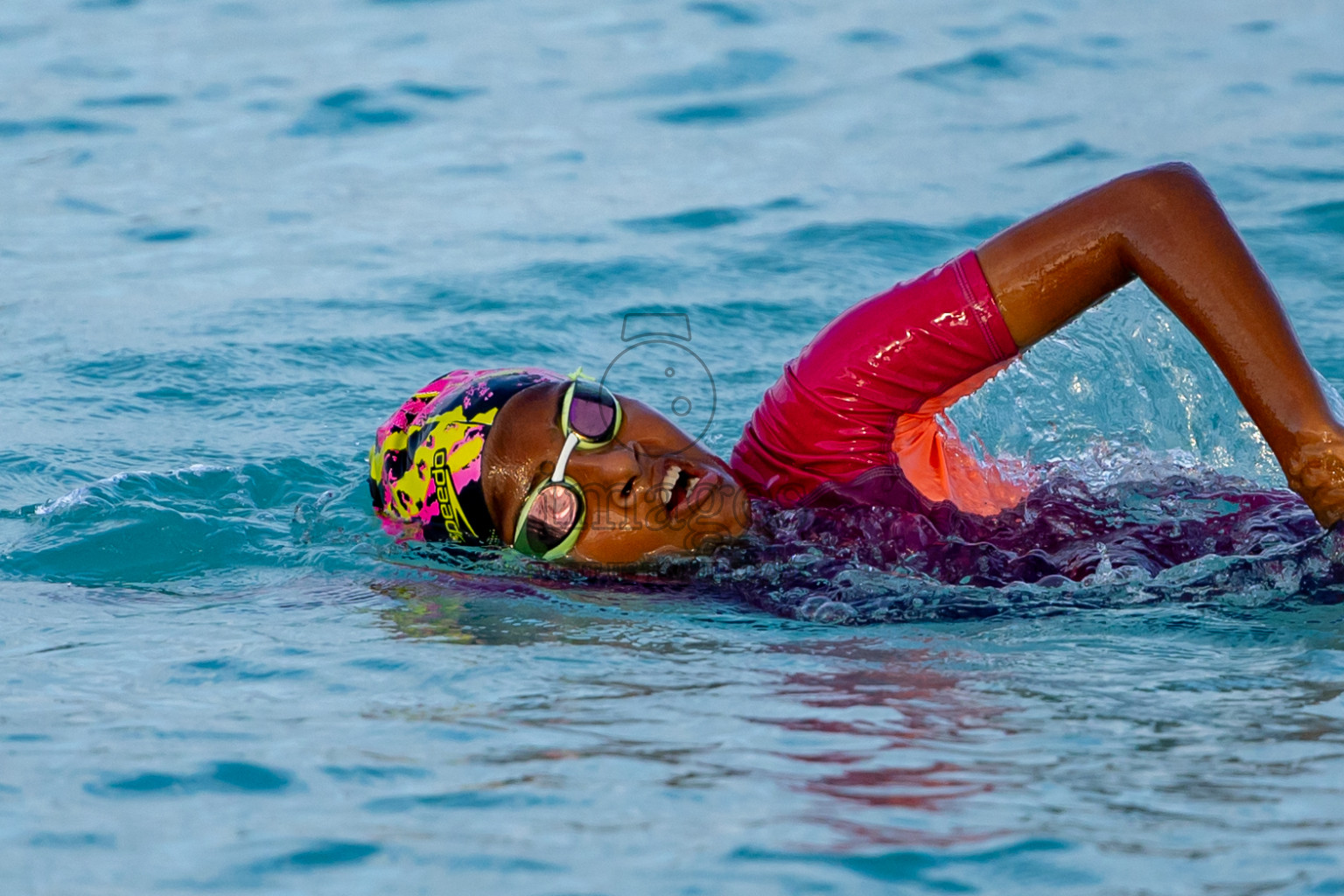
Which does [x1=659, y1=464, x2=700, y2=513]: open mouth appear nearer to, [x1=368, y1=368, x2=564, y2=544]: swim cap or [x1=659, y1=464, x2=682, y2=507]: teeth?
[x1=659, y1=464, x2=682, y2=507]: teeth

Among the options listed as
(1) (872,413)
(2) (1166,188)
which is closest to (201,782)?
(1) (872,413)

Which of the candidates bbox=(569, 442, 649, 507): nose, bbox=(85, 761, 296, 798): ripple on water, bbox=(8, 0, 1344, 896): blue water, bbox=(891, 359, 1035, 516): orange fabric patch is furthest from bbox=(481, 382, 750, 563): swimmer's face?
bbox=(85, 761, 296, 798): ripple on water

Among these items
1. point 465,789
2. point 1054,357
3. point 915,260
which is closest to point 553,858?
point 465,789

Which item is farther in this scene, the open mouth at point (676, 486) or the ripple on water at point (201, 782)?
the open mouth at point (676, 486)

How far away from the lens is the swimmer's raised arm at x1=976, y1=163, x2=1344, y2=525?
11.3 feet

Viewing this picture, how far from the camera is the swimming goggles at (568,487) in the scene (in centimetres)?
406

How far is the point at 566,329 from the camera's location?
7.57 m

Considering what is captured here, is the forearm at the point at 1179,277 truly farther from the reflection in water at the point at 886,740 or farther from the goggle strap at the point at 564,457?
the goggle strap at the point at 564,457

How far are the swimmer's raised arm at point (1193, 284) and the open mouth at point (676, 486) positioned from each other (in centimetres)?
95

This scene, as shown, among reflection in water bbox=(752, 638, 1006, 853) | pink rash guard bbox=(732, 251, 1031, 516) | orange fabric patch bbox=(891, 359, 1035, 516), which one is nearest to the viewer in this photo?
reflection in water bbox=(752, 638, 1006, 853)

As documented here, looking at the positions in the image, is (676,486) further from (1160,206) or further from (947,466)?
A: (1160,206)

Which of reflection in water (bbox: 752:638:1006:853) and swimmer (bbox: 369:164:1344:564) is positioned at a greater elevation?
swimmer (bbox: 369:164:1344:564)

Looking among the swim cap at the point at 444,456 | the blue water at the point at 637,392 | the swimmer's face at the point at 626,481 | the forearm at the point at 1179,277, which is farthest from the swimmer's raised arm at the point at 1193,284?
the swim cap at the point at 444,456

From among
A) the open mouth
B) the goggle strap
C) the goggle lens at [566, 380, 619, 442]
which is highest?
the goggle lens at [566, 380, 619, 442]
